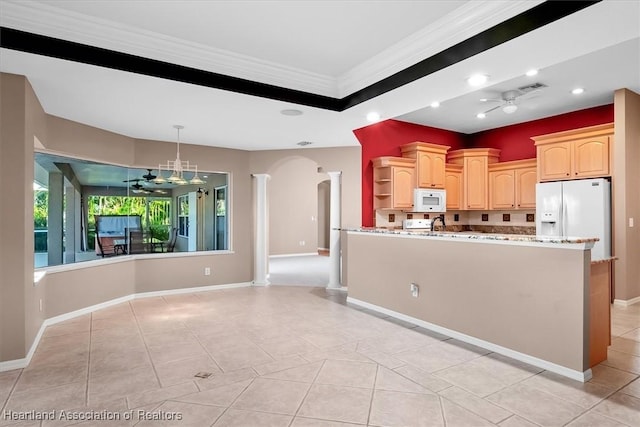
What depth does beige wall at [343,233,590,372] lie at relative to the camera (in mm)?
2719

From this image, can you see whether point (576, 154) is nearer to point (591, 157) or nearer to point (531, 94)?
point (591, 157)

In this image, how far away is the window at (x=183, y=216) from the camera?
236 inches

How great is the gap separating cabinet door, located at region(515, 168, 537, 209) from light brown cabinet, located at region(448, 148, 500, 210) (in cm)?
51

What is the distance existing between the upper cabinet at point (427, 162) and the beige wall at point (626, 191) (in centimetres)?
229

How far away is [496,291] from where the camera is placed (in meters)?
3.23

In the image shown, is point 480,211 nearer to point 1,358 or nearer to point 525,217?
point 525,217

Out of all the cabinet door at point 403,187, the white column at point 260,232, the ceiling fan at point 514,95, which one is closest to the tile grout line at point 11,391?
the white column at point 260,232

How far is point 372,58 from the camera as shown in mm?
3357

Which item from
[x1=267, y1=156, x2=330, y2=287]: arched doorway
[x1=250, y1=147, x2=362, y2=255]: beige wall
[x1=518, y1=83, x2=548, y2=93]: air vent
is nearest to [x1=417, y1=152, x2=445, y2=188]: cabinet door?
[x1=518, y1=83, x2=548, y2=93]: air vent

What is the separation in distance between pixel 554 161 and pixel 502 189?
112cm

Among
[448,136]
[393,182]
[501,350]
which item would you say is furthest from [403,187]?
[501,350]

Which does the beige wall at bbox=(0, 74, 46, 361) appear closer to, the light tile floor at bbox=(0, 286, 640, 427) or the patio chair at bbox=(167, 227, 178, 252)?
the light tile floor at bbox=(0, 286, 640, 427)

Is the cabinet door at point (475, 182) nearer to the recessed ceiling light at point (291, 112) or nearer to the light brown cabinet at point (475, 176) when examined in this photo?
the light brown cabinet at point (475, 176)

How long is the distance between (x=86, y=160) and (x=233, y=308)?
109 inches
